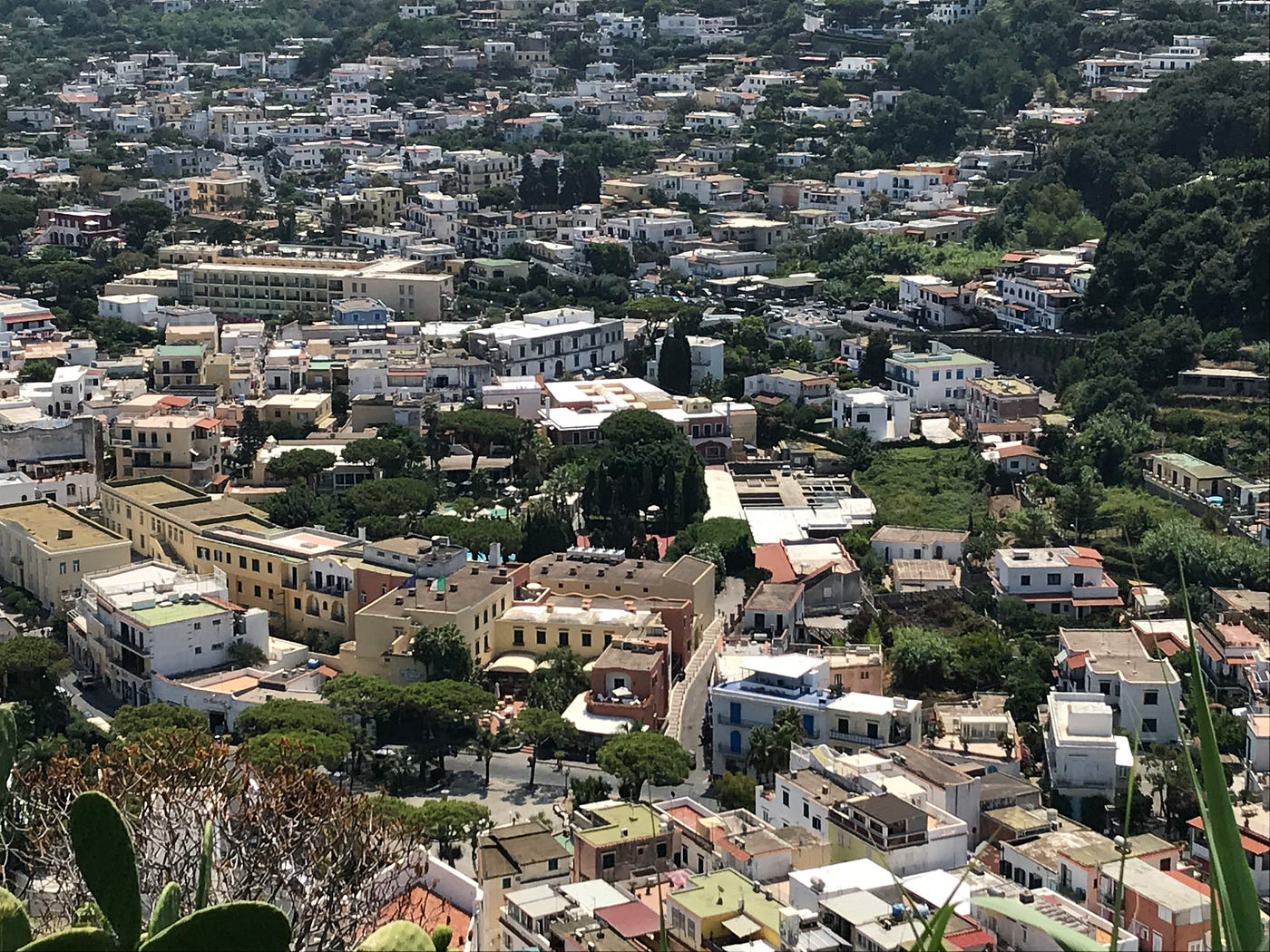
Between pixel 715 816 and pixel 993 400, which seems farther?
pixel 993 400

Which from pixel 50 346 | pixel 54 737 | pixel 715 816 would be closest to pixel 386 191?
pixel 50 346

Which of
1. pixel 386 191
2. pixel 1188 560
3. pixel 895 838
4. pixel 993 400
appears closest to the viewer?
pixel 895 838

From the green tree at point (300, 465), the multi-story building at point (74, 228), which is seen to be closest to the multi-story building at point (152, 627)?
the green tree at point (300, 465)

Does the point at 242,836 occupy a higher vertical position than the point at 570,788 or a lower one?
higher

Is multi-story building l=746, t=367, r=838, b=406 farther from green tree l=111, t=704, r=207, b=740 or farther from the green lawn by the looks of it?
green tree l=111, t=704, r=207, b=740

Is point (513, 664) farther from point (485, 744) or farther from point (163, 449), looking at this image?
point (163, 449)

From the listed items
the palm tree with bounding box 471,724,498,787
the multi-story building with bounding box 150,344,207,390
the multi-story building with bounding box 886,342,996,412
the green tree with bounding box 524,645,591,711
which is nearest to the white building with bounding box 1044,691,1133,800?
the green tree with bounding box 524,645,591,711

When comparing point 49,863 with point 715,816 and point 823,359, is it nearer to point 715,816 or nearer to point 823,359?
point 715,816
